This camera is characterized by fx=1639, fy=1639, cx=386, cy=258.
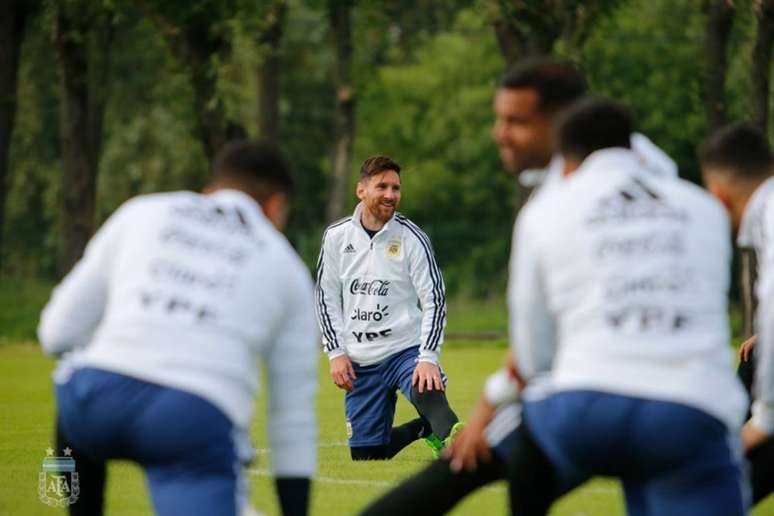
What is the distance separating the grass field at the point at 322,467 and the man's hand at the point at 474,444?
287cm

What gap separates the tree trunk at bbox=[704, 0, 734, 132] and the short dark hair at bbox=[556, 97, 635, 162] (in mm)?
22439

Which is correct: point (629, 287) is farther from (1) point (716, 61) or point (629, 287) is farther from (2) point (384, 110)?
(2) point (384, 110)

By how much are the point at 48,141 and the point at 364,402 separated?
42304 millimetres

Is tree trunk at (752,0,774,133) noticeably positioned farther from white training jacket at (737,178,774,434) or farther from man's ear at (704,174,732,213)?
white training jacket at (737,178,774,434)

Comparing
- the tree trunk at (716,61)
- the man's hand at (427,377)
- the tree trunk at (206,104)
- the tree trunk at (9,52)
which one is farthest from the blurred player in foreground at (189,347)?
the tree trunk at (9,52)

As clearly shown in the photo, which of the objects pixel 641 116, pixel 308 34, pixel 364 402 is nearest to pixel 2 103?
pixel 364 402

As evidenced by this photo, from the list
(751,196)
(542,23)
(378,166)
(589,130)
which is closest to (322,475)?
(378,166)

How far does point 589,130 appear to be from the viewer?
6066mm

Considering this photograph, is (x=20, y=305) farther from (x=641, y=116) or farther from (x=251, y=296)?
(x=251, y=296)

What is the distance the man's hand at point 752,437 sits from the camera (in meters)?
6.98

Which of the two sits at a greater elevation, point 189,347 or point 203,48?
point 203,48

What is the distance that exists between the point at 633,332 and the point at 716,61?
23.4m

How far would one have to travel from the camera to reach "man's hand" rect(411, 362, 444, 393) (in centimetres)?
1210

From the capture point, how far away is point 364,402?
502 inches
